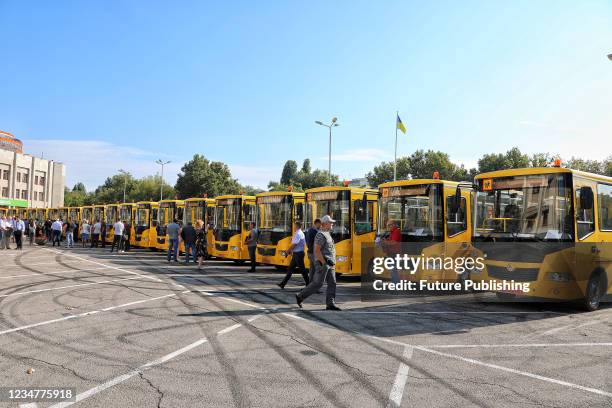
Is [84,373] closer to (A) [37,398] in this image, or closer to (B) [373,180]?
(A) [37,398]

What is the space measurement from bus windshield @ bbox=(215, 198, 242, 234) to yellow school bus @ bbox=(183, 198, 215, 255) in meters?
0.76

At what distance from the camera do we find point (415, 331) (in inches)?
315

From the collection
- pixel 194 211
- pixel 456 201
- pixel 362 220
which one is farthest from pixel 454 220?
pixel 194 211

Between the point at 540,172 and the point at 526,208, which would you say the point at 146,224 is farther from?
the point at 540,172

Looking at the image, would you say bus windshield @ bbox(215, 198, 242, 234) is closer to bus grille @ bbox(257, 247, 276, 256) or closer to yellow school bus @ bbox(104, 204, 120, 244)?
bus grille @ bbox(257, 247, 276, 256)

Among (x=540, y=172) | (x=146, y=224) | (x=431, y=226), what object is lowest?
(x=431, y=226)

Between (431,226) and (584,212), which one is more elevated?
(584,212)

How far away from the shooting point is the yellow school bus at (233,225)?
19828 millimetres

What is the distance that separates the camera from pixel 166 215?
2648cm

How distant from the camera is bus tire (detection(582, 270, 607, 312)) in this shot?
10.2 meters

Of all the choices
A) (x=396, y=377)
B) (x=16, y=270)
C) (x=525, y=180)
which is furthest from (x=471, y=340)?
(x=16, y=270)

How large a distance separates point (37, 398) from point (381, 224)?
10378 millimetres

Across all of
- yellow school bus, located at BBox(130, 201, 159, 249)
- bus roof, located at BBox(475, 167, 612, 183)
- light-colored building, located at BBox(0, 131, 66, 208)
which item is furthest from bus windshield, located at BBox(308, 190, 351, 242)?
light-colored building, located at BBox(0, 131, 66, 208)

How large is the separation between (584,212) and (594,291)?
1745 mm
